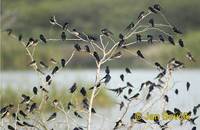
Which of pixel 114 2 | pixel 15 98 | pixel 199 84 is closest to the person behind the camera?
pixel 15 98

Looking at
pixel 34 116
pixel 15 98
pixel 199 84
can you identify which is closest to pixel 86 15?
pixel 199 84

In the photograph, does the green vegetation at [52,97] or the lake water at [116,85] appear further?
the green vegetation at [52,97]

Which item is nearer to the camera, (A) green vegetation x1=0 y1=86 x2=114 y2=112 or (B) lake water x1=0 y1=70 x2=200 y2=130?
(B) lake water x1=0 y1=70 x2=200 y2=130

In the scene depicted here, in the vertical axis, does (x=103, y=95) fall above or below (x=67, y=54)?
below

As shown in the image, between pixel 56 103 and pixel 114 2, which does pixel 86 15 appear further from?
pixel 56 103

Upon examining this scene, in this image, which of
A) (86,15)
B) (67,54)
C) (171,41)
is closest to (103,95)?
(171,41)

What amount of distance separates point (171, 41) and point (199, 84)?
8.89 meters

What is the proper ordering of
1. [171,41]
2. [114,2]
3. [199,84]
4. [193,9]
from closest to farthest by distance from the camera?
[171,41], [199,84], [193,9], [114,2]

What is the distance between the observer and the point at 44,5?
43.0m

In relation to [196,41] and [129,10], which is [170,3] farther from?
[196,41]

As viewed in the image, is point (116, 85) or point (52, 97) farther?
point (116, 85)

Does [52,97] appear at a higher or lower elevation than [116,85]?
lower

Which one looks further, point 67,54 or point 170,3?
point 170,3

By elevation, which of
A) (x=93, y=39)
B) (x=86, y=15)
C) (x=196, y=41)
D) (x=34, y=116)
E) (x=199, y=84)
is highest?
(x=86, y=15)
